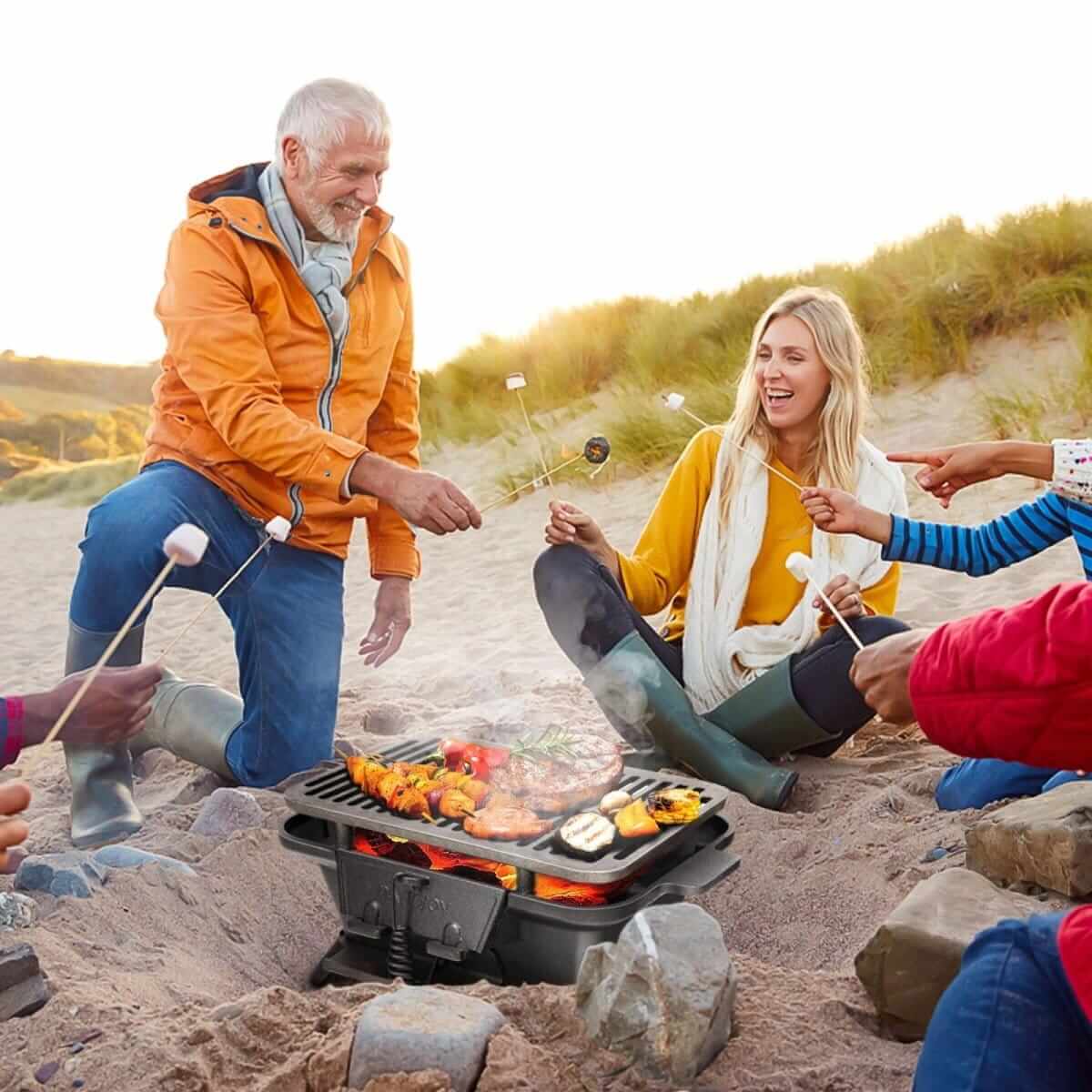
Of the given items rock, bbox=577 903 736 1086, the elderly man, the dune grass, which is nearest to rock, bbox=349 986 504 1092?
rock, bbox=577 903 736 1086

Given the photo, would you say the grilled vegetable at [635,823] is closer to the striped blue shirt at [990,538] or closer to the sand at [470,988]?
the sand at [470,988]

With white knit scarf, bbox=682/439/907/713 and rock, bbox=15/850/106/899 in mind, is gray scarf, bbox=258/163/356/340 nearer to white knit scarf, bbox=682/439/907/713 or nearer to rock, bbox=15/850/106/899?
white knit scarf, bbox=682/439/907/713

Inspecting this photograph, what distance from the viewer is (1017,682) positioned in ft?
4.96

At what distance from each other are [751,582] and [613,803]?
4.93ft

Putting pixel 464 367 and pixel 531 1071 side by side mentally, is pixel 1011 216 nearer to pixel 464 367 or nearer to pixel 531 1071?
pixel 464 367

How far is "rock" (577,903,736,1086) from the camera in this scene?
6.52 feet

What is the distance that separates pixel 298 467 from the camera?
11.4 feet

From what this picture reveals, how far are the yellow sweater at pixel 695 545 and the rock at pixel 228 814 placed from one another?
134cm

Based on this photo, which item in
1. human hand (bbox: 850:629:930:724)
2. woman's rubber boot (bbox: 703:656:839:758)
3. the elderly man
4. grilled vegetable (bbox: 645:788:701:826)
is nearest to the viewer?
human hand (bbox: 850:629:930:724)

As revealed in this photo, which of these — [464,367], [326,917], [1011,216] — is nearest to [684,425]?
[1011,216]

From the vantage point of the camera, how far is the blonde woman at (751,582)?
11.9 feet

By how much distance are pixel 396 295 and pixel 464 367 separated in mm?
9555

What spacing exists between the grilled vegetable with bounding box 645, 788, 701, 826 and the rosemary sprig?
24 cm

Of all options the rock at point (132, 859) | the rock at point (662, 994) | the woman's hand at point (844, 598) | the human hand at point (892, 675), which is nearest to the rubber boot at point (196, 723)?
the rock at point (132, 859)
